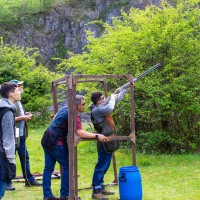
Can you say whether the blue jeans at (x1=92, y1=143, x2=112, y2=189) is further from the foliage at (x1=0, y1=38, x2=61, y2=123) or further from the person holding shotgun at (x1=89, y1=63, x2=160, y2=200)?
the foliage at (x1=0, y1=38, x2=61, y2=123)

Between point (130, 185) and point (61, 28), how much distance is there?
3643 cm

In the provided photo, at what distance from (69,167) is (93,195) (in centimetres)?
93

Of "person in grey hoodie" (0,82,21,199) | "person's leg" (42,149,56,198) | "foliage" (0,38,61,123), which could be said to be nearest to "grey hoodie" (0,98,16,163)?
"person in grey hoodie" (0,82,21,199)

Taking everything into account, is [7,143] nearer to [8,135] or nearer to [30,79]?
[8,135]

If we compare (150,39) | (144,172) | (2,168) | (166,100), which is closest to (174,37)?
(150,39)

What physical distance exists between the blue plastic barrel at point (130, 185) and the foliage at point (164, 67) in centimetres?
479

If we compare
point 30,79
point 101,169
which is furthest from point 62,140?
point 30,79

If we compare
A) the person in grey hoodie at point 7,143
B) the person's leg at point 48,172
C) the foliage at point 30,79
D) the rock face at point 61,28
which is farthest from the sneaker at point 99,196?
the rock face at point 61,28

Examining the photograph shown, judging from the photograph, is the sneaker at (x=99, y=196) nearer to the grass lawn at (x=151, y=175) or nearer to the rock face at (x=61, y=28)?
the grass lawn at (x=151, y=175)

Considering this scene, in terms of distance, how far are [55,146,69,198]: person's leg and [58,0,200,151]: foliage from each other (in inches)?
197

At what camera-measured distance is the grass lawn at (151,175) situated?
281 inches

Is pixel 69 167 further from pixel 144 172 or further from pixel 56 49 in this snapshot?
pixel 56 49

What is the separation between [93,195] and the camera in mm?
6770

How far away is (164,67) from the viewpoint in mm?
11375
